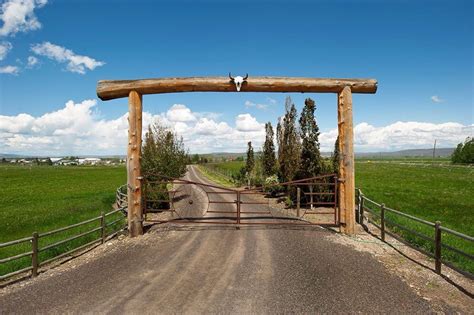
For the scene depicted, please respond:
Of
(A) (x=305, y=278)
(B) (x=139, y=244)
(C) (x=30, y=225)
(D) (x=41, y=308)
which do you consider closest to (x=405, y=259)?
(A) (x=305, y=278)

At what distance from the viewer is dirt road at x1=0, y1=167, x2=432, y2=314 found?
588 centimetres

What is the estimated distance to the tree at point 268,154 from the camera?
93.9ft

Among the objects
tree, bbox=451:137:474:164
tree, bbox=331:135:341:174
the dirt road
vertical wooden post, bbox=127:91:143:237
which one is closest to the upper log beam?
vertical wooden post, bbox=127:91:143:237

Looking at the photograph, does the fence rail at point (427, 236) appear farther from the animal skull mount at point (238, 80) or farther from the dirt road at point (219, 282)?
the animal skull mount at point (238, 80)

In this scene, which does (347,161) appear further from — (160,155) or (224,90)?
(160,155)

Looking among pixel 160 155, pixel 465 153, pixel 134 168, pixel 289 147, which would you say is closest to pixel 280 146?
pixel 289 147

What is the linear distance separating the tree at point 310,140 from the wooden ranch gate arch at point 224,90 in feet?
20.6

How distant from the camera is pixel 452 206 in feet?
60.6

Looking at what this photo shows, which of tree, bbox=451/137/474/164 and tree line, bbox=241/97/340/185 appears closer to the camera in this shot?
tree line, bbox=241/97/340/185

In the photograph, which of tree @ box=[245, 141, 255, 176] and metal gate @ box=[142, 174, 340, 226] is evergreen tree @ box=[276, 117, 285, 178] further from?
tree @ box=[245, 141, 255, 176]

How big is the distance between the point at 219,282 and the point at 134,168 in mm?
6090

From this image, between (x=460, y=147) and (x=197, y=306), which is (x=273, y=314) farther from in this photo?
(x=460, y=147)

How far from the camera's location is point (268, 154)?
94.5 ft

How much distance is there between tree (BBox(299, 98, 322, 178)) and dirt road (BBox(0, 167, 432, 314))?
8.07 metres
